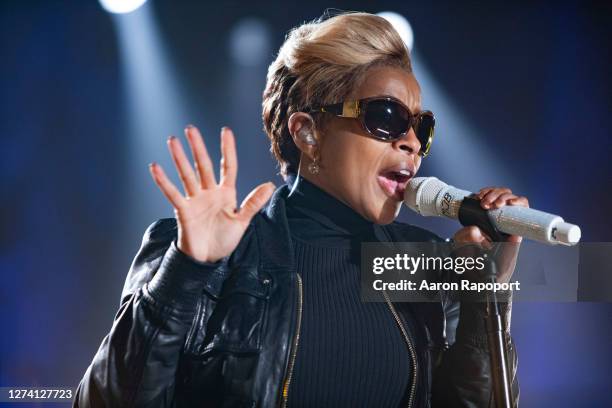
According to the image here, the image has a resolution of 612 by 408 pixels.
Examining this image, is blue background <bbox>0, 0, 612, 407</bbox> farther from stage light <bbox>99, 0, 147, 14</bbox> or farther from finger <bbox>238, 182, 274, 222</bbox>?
finger <bbox>238, 182, 274, 222</bbox>

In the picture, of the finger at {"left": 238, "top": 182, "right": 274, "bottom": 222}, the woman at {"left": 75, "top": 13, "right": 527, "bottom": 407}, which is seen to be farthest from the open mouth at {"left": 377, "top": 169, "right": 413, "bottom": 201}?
the finger at {"left": 238, "top": 182, "right": 274, "bottom": 222}

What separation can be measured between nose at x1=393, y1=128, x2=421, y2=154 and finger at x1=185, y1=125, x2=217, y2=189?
63cm

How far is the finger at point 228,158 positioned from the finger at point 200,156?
28 millimetres

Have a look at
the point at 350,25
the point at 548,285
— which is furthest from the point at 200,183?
the point at 548,285

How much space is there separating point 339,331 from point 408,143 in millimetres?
517

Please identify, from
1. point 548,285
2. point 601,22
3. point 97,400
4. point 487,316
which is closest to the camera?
point 487,316

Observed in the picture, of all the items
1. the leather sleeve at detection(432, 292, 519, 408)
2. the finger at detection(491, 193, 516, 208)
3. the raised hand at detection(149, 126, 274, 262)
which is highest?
the finger at detection(491, 193, 516, 208)

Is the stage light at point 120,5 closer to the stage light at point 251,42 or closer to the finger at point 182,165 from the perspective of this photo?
the stage light at point 251,42

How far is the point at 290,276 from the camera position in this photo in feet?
5.26

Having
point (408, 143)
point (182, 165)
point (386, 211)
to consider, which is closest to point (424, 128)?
point (408, 143)

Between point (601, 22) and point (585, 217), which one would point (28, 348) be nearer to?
point (585, 217)

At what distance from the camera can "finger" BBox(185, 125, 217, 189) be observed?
3.92 ft

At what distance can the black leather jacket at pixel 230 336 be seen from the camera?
4.26 feet

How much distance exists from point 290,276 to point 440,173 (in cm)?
231
